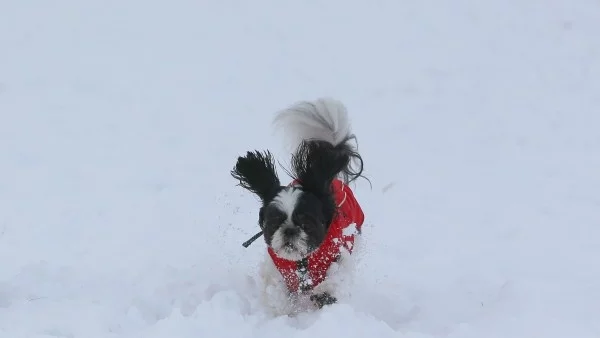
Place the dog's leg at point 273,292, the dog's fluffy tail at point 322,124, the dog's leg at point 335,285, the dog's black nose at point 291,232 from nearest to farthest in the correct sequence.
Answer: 1. the dog's black nose at point 291,232
2. the dog's leg at point 273,292
3. the dog's leg at point 335,285
4. the dog's fluffy tail at point 322,124

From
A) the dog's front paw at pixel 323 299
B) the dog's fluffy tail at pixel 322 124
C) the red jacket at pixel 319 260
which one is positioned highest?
the dog's fluffy tail at pixel 322 124

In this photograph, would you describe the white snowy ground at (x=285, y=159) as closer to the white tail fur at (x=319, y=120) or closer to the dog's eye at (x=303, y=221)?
the dog's eye at (x=303, y=221)

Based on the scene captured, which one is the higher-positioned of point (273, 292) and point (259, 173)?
point (259, 173)

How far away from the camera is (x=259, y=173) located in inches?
165

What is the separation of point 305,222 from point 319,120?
42.3 inches

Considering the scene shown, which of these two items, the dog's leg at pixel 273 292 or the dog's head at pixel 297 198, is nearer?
the dog's head at pixel 297 198

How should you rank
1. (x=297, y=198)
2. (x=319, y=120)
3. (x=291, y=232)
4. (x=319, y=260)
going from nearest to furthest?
(x=291, y=232) → (x=297, y=198) → (x=319, y=260) → (x=319, y=120)

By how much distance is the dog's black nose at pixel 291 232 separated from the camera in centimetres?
388

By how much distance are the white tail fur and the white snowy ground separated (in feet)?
2.78

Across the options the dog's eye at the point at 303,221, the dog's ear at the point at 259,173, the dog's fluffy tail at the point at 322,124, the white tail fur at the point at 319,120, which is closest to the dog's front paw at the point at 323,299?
the dog's eye at the point at 303,221

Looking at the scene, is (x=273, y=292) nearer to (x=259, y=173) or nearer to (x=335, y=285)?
(x=335, y=285)

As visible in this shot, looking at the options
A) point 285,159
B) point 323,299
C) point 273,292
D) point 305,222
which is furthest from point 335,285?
point 285,159

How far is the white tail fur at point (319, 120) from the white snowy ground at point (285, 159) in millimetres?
846

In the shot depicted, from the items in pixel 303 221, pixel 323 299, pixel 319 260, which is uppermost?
pixel 303 221
